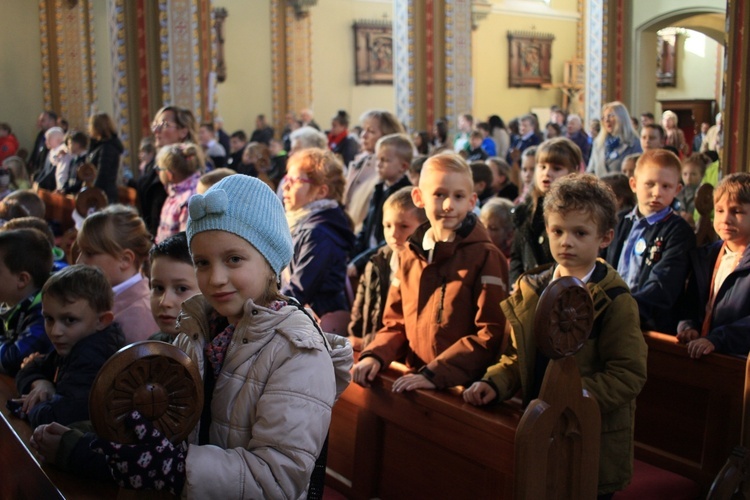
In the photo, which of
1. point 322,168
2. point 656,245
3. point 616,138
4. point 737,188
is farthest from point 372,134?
point 737,188

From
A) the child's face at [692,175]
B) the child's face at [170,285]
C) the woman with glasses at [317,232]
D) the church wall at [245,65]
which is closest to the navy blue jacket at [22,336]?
the child's face at [170,285]

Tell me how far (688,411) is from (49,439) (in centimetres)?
238

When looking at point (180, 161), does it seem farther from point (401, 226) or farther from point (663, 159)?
point (663, 159)

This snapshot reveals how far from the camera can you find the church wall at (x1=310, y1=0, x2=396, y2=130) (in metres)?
20.0

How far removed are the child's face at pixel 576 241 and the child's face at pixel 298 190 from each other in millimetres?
1773

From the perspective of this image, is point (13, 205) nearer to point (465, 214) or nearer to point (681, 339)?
point (465, 214)

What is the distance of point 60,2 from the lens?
54.8ft

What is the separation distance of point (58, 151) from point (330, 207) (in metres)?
6.81

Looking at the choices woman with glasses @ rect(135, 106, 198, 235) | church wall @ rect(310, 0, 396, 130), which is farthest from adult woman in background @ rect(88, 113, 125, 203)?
church wall @ rect(310, 0, 396, 130)

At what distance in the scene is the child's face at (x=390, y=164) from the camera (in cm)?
514

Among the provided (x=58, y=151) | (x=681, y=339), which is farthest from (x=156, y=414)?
(x=58, y=151)

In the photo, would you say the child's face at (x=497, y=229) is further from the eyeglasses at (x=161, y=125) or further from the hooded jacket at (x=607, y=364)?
the eyeglasses at (x=161, y=125)

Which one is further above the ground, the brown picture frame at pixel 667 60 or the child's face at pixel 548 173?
the brown picture frame at pixel 667 60

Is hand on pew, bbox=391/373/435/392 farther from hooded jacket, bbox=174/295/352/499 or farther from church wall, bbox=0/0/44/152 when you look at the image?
church wall, bbox=0/0/44/152
